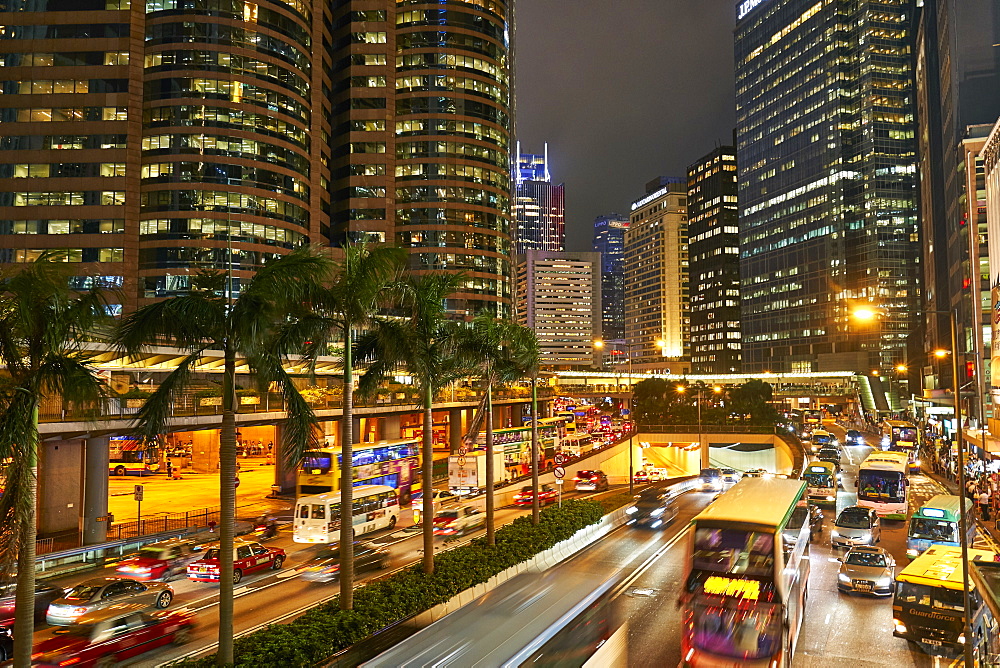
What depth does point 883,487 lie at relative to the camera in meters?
43.8

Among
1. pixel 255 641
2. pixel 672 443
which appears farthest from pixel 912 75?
pixel 255 641

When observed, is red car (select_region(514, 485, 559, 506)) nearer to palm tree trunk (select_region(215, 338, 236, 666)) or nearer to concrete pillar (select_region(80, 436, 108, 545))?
concrete pillar (select_region(80, 436, 108, 545))

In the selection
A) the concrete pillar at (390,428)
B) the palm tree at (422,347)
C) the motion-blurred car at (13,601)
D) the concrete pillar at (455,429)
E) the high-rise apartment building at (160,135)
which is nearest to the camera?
the motion-blurred car at (13,601)

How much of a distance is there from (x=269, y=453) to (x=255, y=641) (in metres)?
70.5

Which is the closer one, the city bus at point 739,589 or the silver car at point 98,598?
the city bus at point 739,589

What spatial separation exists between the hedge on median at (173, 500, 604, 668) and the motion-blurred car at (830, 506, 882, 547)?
13657 mm

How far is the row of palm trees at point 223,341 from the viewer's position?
1279 centimetres

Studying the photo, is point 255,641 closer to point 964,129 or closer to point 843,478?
point 843,478

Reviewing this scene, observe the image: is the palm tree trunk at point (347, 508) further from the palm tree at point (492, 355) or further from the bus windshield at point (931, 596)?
the bus windshield at point (931, 596)

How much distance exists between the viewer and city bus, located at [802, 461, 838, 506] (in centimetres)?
4947

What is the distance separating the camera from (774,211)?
189m

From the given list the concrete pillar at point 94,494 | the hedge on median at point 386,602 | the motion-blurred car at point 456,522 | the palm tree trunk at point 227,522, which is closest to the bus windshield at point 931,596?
the hedge on median at point 386,602

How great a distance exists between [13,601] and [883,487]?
44.4 meters

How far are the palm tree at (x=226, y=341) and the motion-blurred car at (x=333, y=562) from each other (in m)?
15.8
